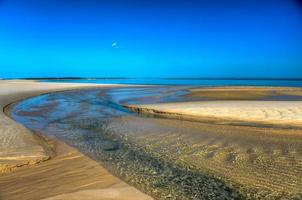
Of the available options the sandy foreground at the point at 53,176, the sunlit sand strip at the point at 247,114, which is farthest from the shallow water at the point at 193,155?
the sunlit sand strip at the point at 247,114

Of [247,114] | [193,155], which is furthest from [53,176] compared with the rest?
[247,114]

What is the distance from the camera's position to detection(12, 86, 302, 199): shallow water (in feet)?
18.6

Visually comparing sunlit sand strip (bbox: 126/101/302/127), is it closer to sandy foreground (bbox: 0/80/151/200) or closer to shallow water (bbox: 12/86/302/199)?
shallow water (bbox: 12/86/302/199)

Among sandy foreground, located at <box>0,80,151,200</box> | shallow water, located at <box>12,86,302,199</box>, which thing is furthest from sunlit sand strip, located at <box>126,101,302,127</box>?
sandy foreground, located at <box>0,80,151,200</box>

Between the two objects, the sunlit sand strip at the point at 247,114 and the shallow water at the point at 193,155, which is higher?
the sunlit sand strip at the point at 247,114

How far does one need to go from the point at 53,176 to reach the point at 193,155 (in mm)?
3476

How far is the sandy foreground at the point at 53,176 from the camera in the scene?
5094 millimetres

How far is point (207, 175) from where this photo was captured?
21.0 feet

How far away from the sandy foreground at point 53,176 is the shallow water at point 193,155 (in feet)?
1.33

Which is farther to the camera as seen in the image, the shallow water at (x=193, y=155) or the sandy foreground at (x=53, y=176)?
the shallow water at (x=193, y=155)

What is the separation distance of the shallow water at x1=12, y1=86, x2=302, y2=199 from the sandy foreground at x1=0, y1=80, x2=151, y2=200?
40 cm

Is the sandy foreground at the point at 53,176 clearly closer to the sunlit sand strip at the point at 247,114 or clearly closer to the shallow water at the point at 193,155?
the shallow water at the point at 193,155

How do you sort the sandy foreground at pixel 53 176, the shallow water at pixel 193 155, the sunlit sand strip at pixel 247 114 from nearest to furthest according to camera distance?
the sandy foreground at pixel 53 176
the shallow water at pixel 193 155
the sunlit sand strip at pixel 247 114

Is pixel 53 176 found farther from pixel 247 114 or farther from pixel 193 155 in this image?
pixel 247 114
